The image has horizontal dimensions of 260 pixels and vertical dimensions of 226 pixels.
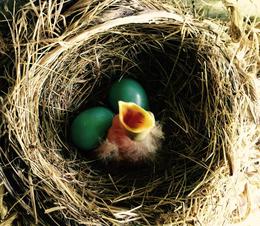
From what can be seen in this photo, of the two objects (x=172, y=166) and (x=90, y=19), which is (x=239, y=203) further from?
(x=90, y=19)

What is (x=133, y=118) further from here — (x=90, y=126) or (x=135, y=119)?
(x=90, y=126)

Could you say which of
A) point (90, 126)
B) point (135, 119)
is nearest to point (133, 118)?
point (135, 119)

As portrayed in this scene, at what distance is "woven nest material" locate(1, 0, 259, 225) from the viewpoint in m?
1.08

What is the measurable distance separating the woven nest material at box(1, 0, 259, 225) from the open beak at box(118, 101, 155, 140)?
0.42ft

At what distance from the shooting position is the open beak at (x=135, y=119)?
114 cm

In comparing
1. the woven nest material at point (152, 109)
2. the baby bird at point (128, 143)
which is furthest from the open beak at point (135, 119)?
the woven nest material at point (152, 109)

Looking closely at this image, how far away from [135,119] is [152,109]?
17 cm

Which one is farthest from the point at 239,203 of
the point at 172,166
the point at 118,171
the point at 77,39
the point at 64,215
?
the point at 77,39

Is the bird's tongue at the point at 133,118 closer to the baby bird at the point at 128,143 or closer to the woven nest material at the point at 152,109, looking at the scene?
the baby bird at the point at 128,143

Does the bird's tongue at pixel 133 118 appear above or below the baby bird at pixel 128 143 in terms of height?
above

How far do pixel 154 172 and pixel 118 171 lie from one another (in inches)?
3.6

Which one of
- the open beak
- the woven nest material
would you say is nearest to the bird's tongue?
the open beak

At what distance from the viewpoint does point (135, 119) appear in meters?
1.17

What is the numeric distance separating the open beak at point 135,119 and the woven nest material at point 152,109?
0.13 metres
